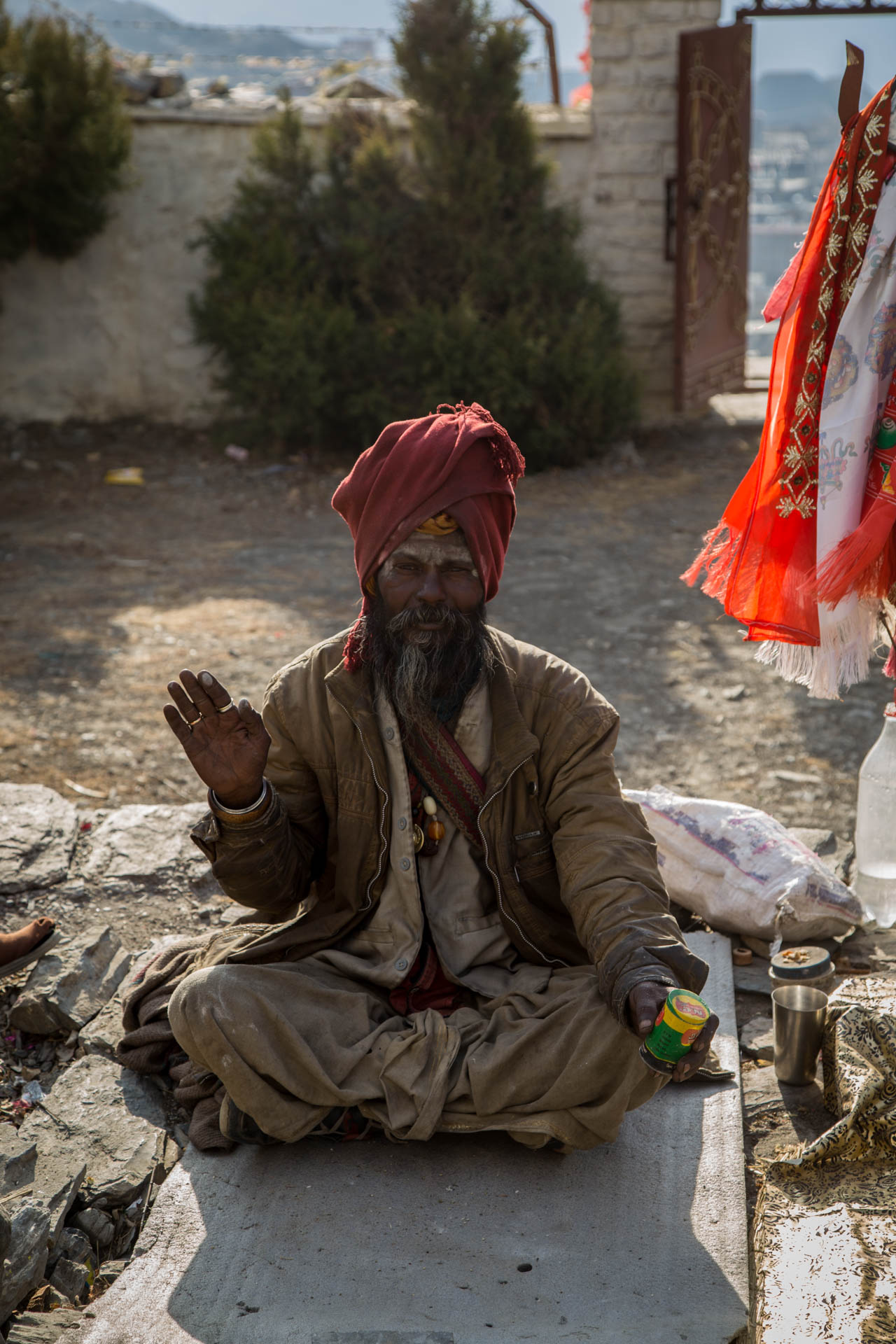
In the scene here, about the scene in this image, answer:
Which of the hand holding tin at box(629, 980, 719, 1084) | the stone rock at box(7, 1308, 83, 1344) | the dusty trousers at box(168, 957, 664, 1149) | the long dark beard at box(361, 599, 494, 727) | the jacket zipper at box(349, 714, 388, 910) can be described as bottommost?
the stone rock at box(7, 1308, 83, 1344)

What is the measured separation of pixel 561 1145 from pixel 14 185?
8.56 metres

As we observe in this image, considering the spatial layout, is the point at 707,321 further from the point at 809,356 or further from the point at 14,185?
the point at 809,356

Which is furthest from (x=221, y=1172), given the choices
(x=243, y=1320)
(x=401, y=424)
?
(x=401, y=424)

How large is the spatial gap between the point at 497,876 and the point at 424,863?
177 mm

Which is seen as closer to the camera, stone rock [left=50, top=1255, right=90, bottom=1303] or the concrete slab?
the concrete slab

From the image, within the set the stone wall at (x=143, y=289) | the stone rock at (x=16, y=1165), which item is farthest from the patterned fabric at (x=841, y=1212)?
the stone wall at (x=143, y=289)

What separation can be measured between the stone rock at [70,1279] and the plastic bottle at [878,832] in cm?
229

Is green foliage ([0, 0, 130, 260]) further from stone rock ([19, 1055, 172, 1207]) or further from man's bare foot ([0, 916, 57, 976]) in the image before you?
stone rock ([19, 1055, 172, 1207])

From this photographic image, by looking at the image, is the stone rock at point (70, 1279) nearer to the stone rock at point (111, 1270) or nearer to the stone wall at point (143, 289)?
the stone rock at point (111, 1270)

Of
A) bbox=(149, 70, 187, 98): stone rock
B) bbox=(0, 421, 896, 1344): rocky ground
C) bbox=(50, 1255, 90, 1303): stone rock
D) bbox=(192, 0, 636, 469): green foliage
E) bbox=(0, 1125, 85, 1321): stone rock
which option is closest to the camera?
bbox=(0, 1125, 85, 1321): stone rock

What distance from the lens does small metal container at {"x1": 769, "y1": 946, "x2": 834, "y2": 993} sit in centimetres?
293

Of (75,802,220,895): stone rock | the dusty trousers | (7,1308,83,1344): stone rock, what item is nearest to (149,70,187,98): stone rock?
(75,802,220,895): stone rock

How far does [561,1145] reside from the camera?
249 centimetres

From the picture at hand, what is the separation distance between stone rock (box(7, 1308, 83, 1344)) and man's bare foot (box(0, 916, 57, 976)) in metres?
1.06
